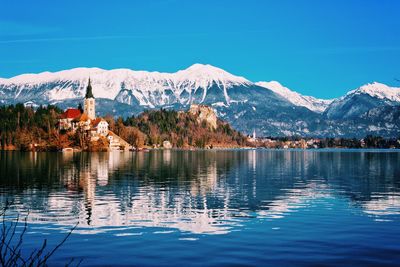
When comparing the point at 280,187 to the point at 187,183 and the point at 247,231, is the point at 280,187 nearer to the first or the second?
the point at 187,183

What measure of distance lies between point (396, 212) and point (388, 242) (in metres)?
13.1

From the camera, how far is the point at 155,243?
29750 mm

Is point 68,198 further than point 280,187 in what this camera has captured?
No

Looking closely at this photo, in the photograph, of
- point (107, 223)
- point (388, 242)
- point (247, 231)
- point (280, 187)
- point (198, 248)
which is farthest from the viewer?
point (280, 187)

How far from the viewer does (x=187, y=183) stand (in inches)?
2717

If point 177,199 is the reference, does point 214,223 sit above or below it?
below

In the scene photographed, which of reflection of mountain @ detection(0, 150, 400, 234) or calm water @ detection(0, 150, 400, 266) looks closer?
calm water @ detection(0, 150, 400, 266)

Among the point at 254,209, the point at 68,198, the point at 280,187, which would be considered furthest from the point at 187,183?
the point at 254,209

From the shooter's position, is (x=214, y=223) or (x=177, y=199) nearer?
(x=214, y=223)

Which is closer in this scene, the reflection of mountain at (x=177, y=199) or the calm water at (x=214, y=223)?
the calm water at (x=214, y=223)

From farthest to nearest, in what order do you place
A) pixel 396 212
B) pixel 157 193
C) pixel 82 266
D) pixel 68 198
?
pixel 157 193 < pixel 68 198 < pixel 396 212 < pixel 82 266

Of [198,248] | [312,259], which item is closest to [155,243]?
[198,248]

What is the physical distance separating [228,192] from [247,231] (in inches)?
944

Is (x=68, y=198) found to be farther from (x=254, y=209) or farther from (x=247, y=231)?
(x=247, y=231)
